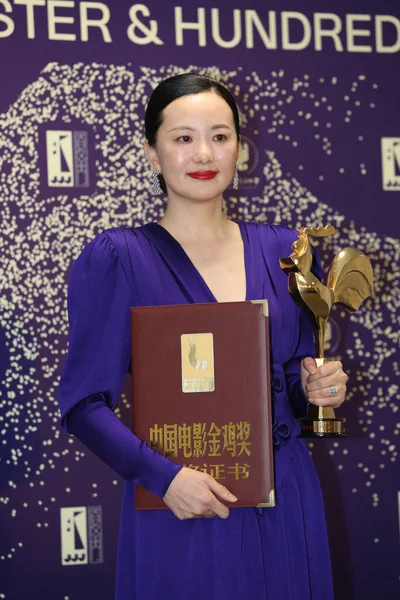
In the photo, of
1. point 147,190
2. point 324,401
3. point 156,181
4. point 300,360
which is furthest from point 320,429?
point 147,190

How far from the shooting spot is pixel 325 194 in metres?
2.64

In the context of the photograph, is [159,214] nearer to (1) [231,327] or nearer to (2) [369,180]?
(2) [369,180]

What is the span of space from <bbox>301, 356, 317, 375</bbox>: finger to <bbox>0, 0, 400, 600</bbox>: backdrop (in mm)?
1153

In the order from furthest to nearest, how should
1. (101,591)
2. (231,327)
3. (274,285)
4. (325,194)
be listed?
(325,194) → (101,591) → (274,285) → (231,327)

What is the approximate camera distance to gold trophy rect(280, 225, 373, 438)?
1.38 metres

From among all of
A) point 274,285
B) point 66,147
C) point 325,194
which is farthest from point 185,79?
point 325,194

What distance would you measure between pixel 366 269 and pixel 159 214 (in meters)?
1.15

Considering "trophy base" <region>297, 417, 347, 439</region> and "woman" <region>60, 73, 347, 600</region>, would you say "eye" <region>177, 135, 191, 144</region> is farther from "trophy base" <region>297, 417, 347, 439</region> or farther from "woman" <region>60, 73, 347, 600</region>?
"trophy base" <region>297, 417, 347, 439</region>

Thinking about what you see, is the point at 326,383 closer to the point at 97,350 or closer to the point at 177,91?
the point at 97,350

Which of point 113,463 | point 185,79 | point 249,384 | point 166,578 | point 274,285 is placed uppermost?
point 185,79

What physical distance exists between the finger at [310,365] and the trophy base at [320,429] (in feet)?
0.25

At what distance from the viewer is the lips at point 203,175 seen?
4.84ft

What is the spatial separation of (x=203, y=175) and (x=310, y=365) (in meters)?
0.36

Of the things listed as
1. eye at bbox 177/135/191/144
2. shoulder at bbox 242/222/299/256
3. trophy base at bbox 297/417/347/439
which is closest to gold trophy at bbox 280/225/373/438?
trophy base at bbox 297/417/347/439
